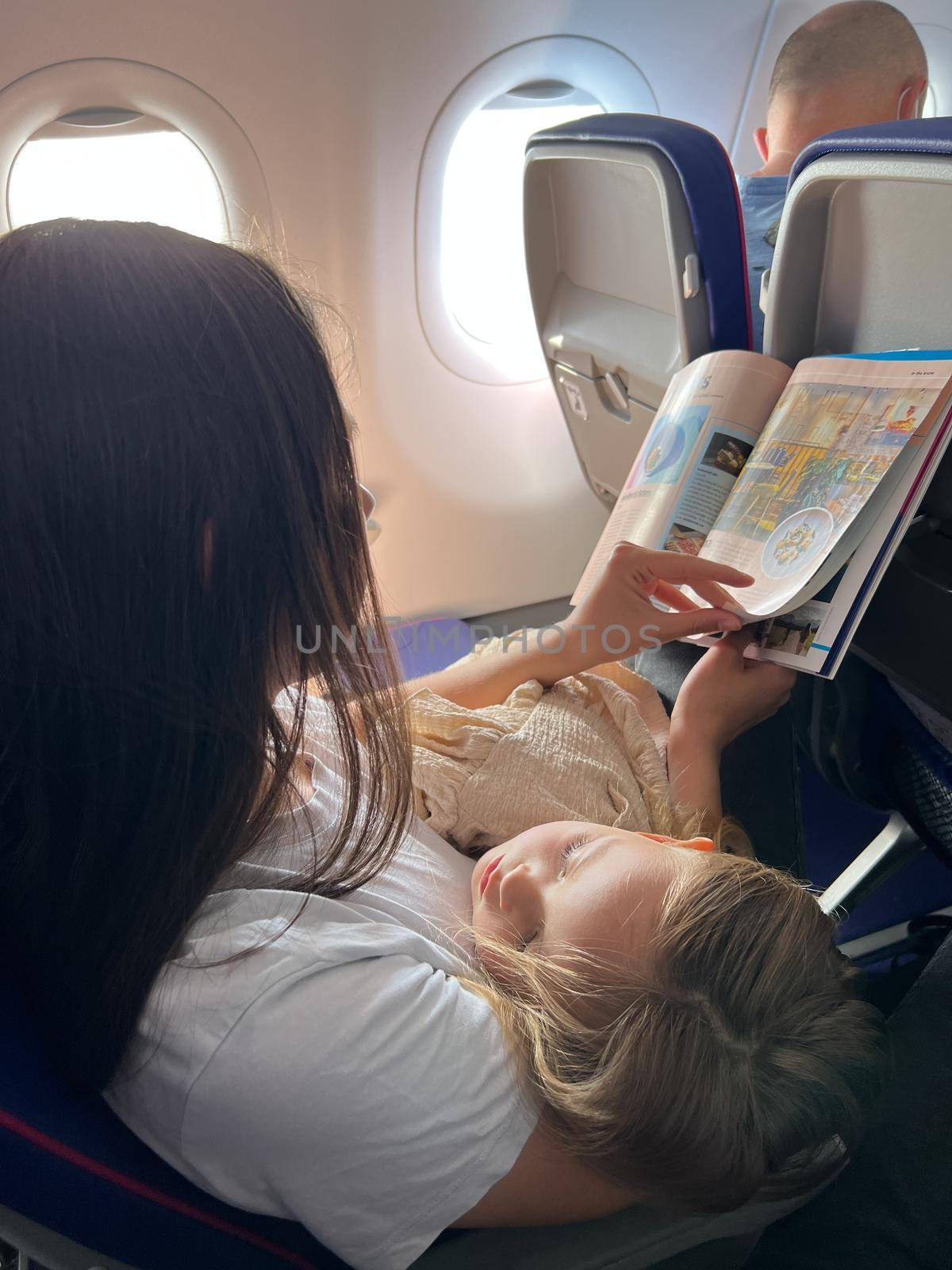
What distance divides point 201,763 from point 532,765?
0.51m

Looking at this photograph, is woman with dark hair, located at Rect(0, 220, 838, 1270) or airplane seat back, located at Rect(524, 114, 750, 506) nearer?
woman with dark hair, located at Rect(0, 220, 838, 1270)

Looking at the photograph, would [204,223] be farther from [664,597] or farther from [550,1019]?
[550,1019]

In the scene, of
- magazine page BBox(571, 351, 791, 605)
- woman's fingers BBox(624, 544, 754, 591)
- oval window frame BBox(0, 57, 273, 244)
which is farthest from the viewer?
oval window frame BBox(0, 57, 273, 244)

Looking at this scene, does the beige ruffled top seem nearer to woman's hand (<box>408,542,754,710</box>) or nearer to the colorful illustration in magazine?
woman's hand (<box>408,542,754,710</box>)

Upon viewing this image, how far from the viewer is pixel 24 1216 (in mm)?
630

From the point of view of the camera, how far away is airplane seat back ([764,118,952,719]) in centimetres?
87

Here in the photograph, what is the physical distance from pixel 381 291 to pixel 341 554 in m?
1.69

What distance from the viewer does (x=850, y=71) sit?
2004 mm

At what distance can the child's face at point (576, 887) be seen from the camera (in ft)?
2.68

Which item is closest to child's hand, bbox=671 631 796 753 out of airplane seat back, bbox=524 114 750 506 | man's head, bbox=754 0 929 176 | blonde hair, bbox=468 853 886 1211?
blonde hair, bbox=468 853 886 1211

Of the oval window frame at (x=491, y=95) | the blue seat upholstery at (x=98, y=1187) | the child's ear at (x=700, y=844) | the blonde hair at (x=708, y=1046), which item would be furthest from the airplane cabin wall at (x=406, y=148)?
the blue seat upholstery at (x=98, y=1187)

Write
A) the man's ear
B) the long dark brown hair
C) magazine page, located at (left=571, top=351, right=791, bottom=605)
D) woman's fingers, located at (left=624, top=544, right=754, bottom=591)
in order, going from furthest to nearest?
the man's ear < magazine page, located at (left=571, top=351, right=791, bottom=605) < woman's fingers, located at (left=624, top=544, right=754, bottom=591) < the long dark brown hair

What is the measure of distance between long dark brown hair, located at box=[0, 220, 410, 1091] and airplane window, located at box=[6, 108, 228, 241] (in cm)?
150

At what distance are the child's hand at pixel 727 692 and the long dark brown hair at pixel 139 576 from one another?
57 centimetres
